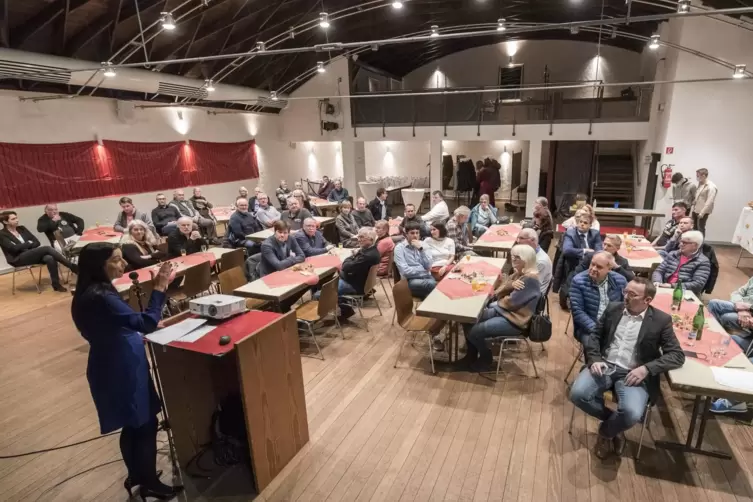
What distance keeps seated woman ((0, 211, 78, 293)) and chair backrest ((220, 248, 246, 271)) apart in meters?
2.96

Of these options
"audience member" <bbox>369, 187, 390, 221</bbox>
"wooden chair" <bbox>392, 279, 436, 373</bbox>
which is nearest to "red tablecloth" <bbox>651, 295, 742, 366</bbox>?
"wooden chair" <bbox>392, 279, 436, 373</bbox>

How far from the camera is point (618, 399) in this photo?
308 cm

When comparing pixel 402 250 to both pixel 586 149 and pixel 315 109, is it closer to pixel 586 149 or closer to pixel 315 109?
pixel 315 109

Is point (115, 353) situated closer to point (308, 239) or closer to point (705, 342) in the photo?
point (308, 239)

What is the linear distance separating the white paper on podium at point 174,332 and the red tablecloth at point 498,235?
4652 millimetres

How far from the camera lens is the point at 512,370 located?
4.38 m

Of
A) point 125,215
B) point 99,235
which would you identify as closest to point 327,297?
point 99,235

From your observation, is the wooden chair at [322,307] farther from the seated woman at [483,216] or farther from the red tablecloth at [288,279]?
the seated woman at [483,216]

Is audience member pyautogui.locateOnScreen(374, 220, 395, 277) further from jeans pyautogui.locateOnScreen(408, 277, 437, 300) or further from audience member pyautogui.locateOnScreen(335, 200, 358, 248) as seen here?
audience member pyautogui.locateOnScreen(335, 200, 358, 248)

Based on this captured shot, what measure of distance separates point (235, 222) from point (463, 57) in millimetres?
12619

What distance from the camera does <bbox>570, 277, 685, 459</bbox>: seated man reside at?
2.93m

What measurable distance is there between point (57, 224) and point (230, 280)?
197 inches

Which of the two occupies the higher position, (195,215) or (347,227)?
(195,215)

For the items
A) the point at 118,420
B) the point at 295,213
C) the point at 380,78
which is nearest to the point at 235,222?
the point at 295,213
